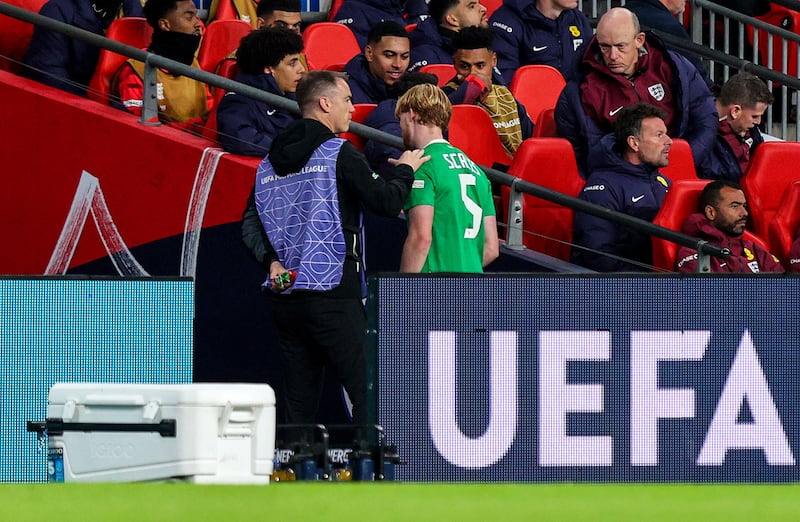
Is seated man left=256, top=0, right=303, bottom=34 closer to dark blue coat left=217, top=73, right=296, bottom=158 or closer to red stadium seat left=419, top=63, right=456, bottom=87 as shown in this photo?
red stadium seat left=419, top=63, right=456, bottom=87

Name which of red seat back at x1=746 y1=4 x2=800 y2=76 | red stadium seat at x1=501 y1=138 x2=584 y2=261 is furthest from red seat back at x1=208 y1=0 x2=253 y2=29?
red seat back at x1=746 y1=4 x2=800 y2=76

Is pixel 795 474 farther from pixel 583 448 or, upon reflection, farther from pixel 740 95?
pixel 740 95

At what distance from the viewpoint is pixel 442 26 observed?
1246 centimetres

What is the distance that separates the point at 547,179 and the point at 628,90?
2.94 feet

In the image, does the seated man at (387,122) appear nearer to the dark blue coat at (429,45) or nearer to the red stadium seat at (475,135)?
the red stadium seat at (475,135)

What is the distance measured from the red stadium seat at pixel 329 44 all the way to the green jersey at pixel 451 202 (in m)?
3.76

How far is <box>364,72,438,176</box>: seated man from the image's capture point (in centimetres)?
978

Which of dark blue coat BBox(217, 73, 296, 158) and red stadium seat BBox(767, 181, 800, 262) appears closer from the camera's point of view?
dark blue coat BBox(217, 73, 296, 158)

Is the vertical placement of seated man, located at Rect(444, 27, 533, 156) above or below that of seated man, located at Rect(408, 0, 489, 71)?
below

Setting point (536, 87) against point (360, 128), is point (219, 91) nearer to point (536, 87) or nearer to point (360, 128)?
point (360, 128)

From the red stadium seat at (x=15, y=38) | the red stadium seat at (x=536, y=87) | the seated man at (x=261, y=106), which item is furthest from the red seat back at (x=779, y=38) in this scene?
the red stadium seat at (x=15, y=38)

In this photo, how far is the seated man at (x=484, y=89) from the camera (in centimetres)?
1098

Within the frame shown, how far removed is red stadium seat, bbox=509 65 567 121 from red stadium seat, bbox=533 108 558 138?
550 mm

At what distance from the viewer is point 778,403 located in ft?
25.6
